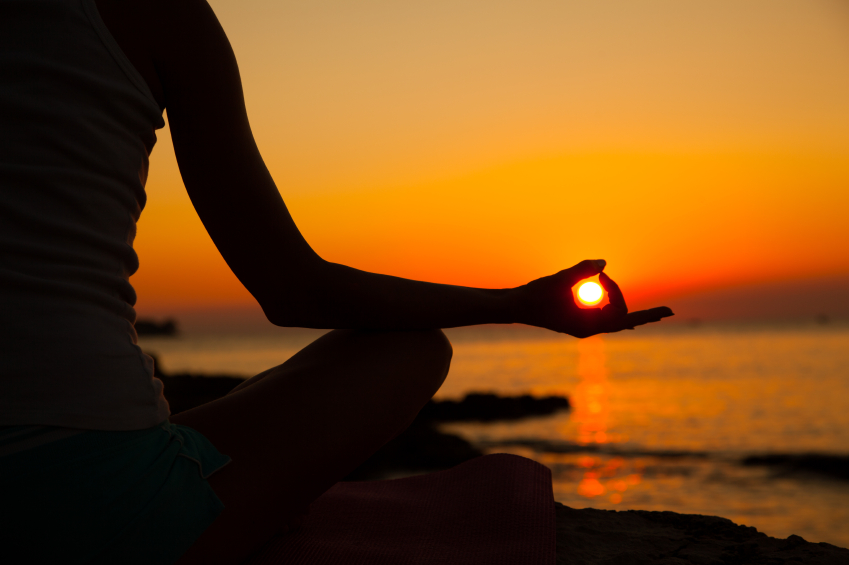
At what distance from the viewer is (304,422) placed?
116 cm

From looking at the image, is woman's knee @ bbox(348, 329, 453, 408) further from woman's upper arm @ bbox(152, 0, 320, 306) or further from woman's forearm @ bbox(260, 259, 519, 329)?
woman's upper arm @ bbox(152, 0, 320, 306)

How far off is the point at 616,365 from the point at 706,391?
860 cm

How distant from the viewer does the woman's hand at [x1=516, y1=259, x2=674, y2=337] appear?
1.47 metres

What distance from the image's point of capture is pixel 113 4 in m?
0.94

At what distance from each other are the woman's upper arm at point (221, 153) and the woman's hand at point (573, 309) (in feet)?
1.75

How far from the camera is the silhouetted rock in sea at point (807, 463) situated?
7.66 meters

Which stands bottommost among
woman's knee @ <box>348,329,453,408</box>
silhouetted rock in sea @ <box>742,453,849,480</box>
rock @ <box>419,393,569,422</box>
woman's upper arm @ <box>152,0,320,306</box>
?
silhouetted rock in sea @ <box>742,453,849,480</box>

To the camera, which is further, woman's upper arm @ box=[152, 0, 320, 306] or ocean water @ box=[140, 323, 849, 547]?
ocean water @ box=[140, 323, 849, 547]

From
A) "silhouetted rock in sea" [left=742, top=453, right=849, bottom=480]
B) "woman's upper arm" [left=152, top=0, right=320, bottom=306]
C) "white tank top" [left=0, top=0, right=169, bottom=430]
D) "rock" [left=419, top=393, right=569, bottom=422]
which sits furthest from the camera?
"rock" [left=419, top=393, right=569, bottom=422]

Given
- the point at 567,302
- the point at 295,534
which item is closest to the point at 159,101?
the point at 567,302

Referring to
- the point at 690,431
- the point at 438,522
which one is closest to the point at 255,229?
the point at 438,522

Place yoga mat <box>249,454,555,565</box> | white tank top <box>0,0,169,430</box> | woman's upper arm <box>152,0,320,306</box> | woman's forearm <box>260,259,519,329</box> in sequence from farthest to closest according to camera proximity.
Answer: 1. yoga mat <box>249,454,555,565</box>
2. woman's forearm <box>260,259,519,329</box>
3. woman's upper arm <box>152,0,320,306</box>
4. white tank top <box>0,0,169,430</box>

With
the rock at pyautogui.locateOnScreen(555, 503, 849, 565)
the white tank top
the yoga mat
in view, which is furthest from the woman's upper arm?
the rock at pyautogui.locateOnScreen(555, 503, 849, 565)

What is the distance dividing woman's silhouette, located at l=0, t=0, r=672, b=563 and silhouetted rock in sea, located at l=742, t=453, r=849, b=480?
25.8 feet
